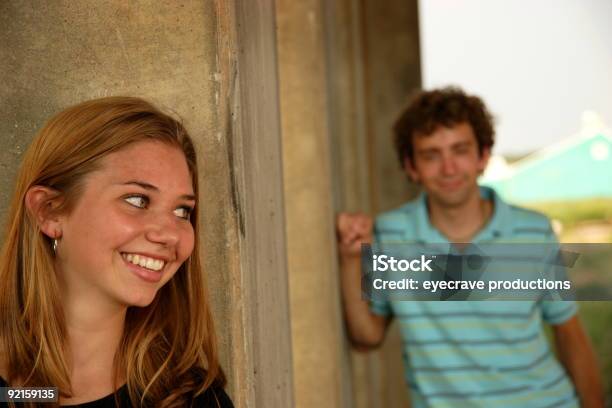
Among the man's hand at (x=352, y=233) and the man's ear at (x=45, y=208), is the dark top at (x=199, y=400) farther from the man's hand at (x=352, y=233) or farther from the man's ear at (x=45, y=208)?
the man's hand at (x=352, y=233)

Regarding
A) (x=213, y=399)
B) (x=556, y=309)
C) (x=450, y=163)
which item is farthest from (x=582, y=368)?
(x=213, y=399)

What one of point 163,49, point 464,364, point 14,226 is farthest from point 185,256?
point 464,364

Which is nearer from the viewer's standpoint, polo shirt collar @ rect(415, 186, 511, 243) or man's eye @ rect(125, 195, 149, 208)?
man's eye @ rect(125, 195, 149, 208)

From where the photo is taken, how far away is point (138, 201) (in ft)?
5.44

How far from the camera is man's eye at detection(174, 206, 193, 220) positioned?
5.63 feet

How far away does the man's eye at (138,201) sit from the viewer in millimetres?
1653

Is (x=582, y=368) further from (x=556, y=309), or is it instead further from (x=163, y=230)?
(x=163, y=230)

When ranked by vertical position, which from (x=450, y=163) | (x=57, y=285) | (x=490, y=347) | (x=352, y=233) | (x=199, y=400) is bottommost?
A: (x=199, y=400)

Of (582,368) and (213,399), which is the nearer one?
(213,399)

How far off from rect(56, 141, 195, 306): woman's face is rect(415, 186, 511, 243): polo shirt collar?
944mm

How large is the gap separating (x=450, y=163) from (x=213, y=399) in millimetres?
1160

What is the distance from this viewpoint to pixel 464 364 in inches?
95.0

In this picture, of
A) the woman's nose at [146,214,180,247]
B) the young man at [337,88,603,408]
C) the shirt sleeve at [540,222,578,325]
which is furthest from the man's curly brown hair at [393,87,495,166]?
the woman's nose at [146,214,180,247]

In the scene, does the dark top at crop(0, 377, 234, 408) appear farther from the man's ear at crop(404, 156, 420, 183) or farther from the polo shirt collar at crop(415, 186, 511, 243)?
the man's ear at crop(404, 156, 420, 183)
